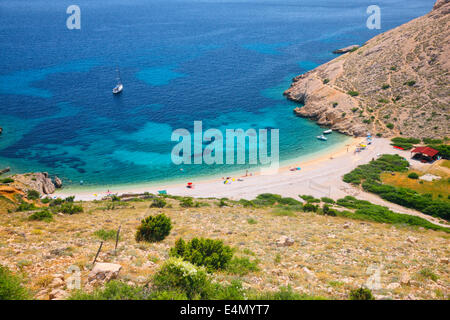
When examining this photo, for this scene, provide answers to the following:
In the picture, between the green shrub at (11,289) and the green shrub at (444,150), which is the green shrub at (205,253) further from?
the green shrub at (444,150)

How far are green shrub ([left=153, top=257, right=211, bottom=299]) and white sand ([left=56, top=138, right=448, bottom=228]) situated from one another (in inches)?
1045

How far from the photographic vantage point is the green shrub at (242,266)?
13750 mm

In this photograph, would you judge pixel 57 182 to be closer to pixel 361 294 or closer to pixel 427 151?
pixel 361 294

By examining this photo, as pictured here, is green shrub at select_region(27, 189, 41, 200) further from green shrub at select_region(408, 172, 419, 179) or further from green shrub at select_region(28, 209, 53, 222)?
green shrub at select_region(408, 172, 419, 179)

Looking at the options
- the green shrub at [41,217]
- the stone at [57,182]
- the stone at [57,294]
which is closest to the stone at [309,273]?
the stone at [57,294]

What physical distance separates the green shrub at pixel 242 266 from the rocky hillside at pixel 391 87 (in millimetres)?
50296

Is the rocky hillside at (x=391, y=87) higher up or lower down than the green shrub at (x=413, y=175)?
higher up

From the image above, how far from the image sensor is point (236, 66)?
3846 inches

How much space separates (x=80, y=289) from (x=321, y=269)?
36.4 ft

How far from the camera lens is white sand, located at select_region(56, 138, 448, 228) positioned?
3878 cm
